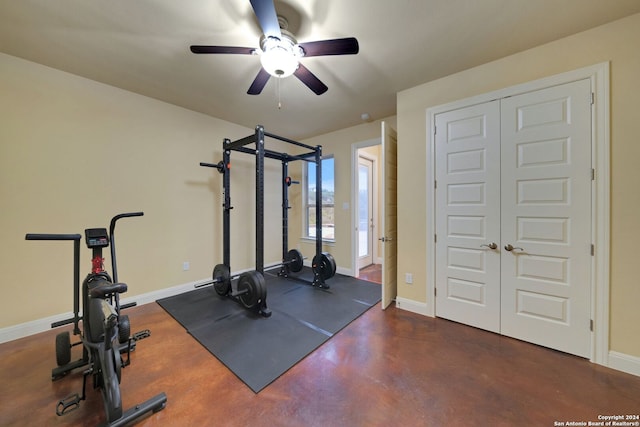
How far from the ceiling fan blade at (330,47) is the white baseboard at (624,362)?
10.4 ft

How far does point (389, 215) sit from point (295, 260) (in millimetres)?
1971

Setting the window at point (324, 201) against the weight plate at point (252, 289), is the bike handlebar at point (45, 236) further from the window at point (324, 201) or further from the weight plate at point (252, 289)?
the window at point (324, 201)

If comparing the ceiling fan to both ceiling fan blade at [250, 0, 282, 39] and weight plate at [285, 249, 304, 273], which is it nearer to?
ceiling fan blade at [250, 0, 282, 39]

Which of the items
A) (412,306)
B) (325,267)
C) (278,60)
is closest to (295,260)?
(325,267)

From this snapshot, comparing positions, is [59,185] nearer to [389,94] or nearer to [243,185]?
[243,185]

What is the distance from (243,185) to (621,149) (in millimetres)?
4572

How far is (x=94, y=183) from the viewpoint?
8.89 ft

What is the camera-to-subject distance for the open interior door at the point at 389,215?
284 centimetres

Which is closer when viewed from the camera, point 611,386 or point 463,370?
point 611,386

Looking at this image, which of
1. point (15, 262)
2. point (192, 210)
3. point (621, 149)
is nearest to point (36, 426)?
point (15, 262)

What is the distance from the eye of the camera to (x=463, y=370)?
1809 millimetres

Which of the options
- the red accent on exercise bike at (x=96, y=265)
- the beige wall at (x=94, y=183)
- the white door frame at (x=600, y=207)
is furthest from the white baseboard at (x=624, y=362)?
the beige wall at (x=94, y=183)

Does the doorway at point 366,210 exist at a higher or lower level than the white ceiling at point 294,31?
lower

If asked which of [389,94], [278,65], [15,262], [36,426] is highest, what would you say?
[389,94]
